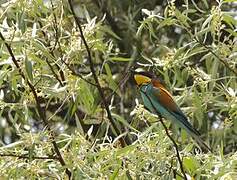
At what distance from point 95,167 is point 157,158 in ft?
0.49

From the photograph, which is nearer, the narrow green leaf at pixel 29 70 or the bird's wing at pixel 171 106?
the narrow green leaf at pixel 29 70

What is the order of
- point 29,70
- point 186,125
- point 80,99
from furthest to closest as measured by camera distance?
point 80,99
point 186,125
point 29,70

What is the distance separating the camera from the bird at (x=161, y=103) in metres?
1.73

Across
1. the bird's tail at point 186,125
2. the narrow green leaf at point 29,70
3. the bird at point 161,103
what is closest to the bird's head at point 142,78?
the bird at point 161,103

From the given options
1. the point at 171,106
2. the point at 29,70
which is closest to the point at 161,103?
the point at 171,106

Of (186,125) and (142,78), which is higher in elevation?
(142,78)

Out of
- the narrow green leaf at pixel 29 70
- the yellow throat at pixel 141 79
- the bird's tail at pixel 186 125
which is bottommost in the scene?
the bird's tail at pixel 186 125

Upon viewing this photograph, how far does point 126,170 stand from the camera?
5.23ft

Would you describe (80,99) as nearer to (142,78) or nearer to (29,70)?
(142,78)

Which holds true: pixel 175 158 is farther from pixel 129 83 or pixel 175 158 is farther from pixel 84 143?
pixel 129 83

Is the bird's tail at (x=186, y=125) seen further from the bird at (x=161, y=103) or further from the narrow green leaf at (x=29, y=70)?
the narrow green leaf at (x=29, y=70)

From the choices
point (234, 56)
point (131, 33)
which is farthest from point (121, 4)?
point (234, 56)

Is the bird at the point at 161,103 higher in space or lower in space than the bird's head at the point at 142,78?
lower

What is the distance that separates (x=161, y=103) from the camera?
1.75 metres
